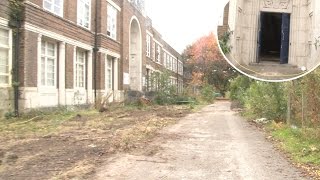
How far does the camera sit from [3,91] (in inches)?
661

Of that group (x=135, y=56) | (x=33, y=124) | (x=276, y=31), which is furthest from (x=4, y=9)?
(x=135, y=56)

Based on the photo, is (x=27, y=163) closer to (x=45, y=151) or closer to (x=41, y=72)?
(x=45, y=151)

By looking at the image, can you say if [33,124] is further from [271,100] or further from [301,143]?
[301,143]

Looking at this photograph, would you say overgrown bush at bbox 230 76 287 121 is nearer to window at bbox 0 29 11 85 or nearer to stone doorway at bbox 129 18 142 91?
window at bbox 0 29 11 85

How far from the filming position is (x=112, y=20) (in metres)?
30.2

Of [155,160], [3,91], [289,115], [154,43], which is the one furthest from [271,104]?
[154,43]

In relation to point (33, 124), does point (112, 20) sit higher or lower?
higher

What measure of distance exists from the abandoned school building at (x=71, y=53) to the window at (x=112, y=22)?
0.11 ft

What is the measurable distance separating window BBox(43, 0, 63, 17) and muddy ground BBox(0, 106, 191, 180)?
770 centimetres

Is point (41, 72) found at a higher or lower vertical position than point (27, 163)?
higher

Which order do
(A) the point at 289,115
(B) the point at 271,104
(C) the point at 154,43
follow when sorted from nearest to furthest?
(A) the point at 289,115, (B) the point at 271,104, (C) the point at 154,43

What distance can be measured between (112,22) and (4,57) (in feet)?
45.8

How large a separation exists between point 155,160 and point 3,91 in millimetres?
10111

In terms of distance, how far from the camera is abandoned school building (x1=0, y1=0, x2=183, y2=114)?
17.5 meters
